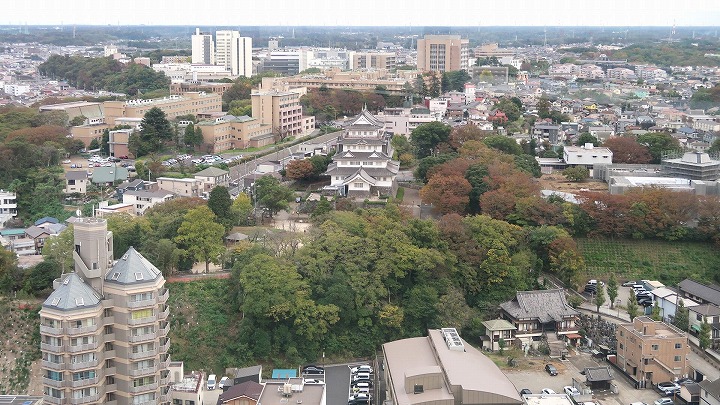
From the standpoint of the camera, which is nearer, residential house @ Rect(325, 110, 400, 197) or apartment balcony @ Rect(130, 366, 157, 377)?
apartment balcony @ Rect(130, 366, 157, 377)

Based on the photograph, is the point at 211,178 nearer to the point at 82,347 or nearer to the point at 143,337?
the point at 143,337

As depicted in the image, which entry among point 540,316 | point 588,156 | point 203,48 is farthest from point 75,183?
point 203,48

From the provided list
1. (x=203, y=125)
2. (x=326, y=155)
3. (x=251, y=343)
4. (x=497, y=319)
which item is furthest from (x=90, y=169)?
(x=497, y=319)

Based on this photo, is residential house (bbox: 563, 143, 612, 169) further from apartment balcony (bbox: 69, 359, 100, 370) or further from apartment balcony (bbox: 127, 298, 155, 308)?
apartment balcony (bbox: 69, 359, 100, 370)

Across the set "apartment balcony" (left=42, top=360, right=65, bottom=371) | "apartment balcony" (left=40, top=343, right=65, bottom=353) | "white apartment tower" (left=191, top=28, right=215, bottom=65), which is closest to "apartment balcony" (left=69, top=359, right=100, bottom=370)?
"apartment balcony" (left=42, top=360, right=65, bottom=371)

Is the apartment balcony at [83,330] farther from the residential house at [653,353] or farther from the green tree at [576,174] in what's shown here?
the green tree at [576,174]
